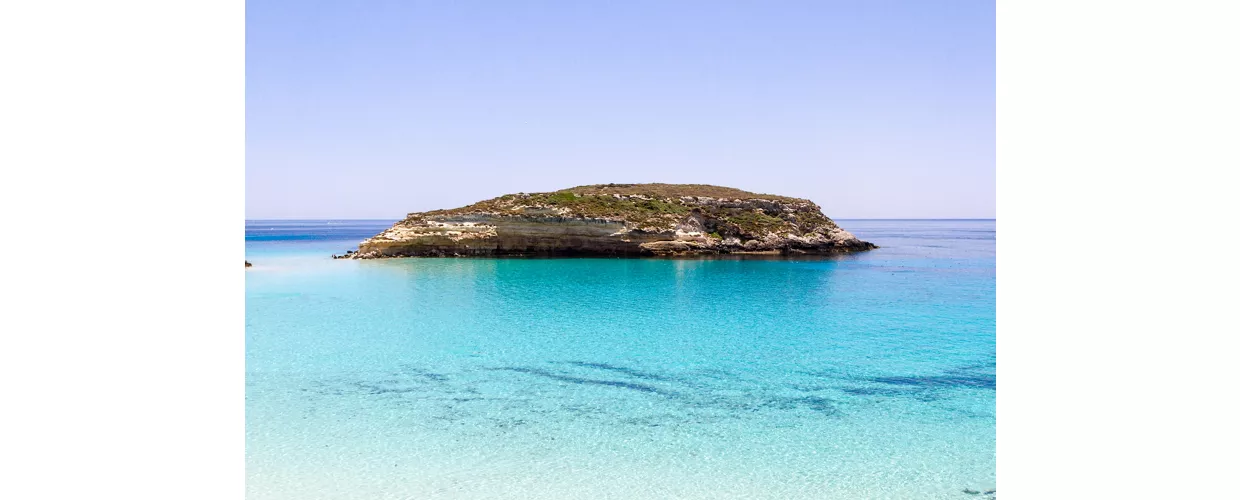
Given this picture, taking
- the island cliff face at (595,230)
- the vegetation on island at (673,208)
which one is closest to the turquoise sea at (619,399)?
the island cliff face at (595,230)

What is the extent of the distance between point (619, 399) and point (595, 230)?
30.9 meters

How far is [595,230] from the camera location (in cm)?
3944

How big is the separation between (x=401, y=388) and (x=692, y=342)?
6.13m

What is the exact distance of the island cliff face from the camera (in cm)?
3944

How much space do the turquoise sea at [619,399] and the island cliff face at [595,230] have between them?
19.6 meters

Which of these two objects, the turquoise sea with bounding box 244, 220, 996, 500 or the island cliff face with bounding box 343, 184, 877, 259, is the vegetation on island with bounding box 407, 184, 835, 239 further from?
the turquoise sea with bounding box 244, 220, 996, 500

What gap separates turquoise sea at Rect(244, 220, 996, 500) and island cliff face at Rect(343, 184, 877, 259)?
19637 mm

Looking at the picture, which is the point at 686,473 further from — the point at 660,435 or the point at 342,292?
the point at 342,292

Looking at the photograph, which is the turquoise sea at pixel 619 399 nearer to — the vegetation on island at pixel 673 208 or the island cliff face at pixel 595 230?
the island cliff face at pixel 595 230

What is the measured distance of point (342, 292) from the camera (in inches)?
888

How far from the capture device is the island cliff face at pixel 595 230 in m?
39.4

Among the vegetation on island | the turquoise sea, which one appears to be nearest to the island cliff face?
the vegetation on island

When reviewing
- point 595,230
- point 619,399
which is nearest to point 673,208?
point 595,230
